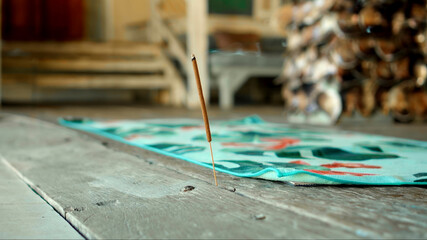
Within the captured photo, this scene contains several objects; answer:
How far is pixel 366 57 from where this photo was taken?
2.51 meters

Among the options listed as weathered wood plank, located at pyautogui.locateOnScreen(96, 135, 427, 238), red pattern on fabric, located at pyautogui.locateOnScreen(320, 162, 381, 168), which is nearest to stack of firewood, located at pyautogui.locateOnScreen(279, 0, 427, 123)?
red pattern on fabric, located at pyautogui.locateOnScreen(320, 162, 381, 168)

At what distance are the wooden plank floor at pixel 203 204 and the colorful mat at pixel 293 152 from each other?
0.05m

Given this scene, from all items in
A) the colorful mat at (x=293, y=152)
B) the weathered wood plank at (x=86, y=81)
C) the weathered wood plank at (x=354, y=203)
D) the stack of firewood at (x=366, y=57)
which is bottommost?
the colorful mat at (x=293, y=152)

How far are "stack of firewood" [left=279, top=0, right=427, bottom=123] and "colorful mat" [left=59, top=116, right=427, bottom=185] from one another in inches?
22.8

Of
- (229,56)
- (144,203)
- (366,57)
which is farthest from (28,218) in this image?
(229,56)

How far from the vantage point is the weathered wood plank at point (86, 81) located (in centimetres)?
471

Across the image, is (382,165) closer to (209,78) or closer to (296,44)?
(296,44)

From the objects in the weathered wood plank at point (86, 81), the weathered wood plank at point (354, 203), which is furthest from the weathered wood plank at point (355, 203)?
the weathered wood plank at point (86, 81)

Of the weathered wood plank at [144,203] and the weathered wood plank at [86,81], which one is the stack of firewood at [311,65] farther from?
the weathered wood plank at [86,81]

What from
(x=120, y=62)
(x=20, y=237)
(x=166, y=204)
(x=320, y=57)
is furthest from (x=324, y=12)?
(x=120, y=62)

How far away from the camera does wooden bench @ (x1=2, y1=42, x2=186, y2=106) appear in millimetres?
4785

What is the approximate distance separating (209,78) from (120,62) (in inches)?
33.6

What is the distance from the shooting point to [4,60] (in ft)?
15.7

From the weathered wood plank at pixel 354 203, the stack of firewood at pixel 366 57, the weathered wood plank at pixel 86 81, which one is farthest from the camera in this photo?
the weathered wood plank at pixel 86 81
